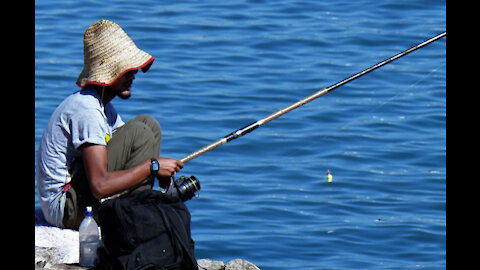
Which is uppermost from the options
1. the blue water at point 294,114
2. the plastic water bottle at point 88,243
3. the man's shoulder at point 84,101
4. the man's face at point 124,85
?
the man's face at point 124,85

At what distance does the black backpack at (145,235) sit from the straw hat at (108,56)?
706 mm

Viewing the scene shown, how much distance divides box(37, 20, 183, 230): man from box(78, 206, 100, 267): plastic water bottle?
7.6 inches

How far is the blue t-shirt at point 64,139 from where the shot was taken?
5.20 metres

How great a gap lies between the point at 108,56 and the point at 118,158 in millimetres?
458

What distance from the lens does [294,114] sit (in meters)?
10.7

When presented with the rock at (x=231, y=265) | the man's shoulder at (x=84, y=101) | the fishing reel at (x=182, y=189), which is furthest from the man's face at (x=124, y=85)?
the rock at (x=231, y=265)

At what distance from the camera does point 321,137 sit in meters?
10.1

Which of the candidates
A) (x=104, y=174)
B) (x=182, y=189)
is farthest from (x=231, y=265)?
(x=104, y=174)

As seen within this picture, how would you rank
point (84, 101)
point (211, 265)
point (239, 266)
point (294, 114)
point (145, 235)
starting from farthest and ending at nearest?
point (294, 114)
point (211, 265)
point (239, 266)
point (84, 101)
point (145, 235)

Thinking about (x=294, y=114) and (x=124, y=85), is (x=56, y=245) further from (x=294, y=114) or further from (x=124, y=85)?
(x=294, y=114)

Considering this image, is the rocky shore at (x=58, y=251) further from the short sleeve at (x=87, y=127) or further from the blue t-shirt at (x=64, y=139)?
the short sleeve at (x=87, y=127)
